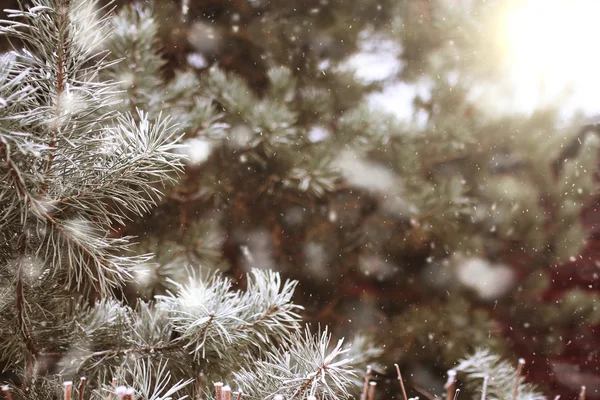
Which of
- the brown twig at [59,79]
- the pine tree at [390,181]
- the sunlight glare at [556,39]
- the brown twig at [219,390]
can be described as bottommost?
the brown twig at [219,390]

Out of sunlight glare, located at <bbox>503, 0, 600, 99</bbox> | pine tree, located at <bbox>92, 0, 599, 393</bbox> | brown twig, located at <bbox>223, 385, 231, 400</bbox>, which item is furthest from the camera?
sunlight glare, located at <bbox>503, 0, 600, 99</bbox>

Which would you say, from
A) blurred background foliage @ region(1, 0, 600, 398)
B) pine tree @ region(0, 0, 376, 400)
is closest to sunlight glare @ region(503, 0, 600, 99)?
blurred background foliage @ region(1, 0, 600, 398)

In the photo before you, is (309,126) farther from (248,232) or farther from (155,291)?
(155,291)

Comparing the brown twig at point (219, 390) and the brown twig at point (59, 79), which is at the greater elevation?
the brown twig at point (59, 79)

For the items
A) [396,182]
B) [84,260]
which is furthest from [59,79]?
[396,182]

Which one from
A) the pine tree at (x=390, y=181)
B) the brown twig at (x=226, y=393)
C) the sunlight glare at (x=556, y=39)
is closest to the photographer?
the brown twig at (x=226, y=393)

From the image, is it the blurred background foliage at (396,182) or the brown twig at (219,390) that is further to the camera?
the blurred background foliage at (396,182)

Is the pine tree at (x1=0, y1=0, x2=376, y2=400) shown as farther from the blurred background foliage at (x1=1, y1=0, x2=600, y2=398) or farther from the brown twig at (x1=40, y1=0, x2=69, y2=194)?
the blurred background foliage at (x1=1, y1=0, x2=600, y2=398)

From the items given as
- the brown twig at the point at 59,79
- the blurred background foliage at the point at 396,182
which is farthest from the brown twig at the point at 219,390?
the blurred background foliage at the point at 396,182

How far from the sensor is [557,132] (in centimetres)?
112

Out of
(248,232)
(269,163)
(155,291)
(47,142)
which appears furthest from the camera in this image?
(248,232)

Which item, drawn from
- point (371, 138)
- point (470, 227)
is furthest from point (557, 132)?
point (371, 138)

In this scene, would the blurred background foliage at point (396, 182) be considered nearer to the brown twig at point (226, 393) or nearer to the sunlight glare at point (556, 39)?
the sunlight glare at point (556, 39)

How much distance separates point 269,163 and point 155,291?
392 millimetres
